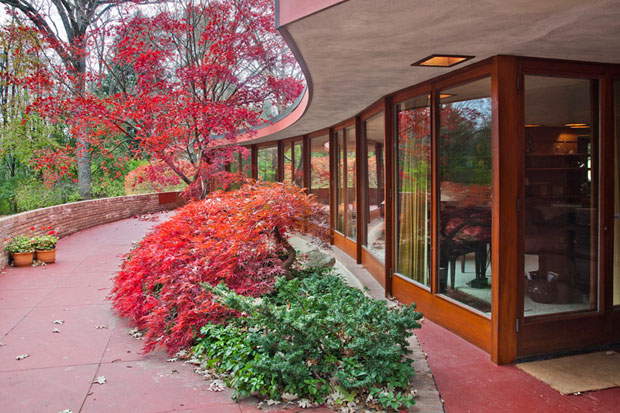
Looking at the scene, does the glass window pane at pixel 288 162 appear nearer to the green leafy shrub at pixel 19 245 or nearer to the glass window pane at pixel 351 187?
the glass window pane at pixel 351 187

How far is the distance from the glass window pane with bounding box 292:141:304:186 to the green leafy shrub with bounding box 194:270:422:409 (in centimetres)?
782

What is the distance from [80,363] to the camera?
3.84 metres

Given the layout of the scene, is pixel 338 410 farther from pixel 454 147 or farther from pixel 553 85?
pixel 553 85

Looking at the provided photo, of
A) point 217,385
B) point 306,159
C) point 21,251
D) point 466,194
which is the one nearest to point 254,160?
point 306,159

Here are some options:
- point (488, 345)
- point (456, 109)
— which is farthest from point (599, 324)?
point (456, 109)

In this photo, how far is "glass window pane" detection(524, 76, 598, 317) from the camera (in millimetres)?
3779

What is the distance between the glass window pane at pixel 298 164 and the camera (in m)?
11.4

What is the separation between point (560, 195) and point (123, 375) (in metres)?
3.69

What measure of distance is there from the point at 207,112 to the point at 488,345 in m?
5.52

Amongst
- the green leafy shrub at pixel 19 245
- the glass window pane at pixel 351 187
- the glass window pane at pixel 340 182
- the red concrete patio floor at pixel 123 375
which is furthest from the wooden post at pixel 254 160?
the red concrete patio floor at pixel 123 375

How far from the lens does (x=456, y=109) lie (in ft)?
14.1

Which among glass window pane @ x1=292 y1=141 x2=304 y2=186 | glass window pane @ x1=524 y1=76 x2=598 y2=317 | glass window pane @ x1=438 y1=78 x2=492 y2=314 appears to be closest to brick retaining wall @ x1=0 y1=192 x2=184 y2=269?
glass window pane @ x1=292 y1=141 x2=304 y2=186

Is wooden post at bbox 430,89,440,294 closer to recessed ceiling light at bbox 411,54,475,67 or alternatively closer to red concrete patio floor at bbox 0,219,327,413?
recessed ceiling light at bbox 411,54,475,67

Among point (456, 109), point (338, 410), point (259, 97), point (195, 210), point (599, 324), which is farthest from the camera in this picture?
point (259, 97)
